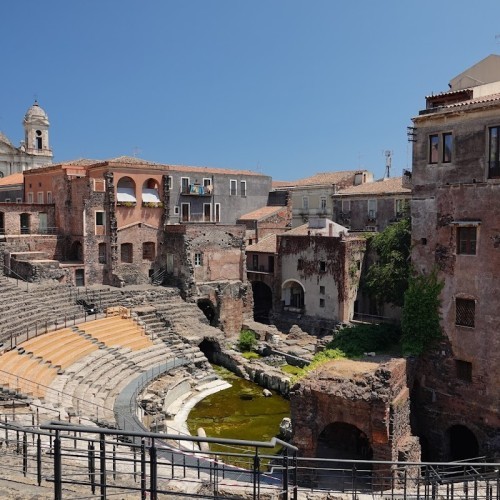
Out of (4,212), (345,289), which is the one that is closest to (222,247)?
(345,289)

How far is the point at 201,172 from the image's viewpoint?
1747 inches

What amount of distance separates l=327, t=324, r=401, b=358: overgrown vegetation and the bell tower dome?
53.7 m

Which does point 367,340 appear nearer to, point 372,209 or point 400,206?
point 400,206

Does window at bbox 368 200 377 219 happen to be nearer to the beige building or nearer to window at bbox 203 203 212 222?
the beige building

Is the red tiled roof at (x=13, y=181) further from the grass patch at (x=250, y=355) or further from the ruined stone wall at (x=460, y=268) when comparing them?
the ruined stone wall at (x=460, y=268)

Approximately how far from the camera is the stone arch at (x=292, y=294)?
130ft

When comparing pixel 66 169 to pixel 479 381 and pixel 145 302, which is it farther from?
pixel 479 381

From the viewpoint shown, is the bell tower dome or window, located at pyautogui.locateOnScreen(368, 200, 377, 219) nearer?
window, located at pyautogui.locateOnScreen(368, 200, 377, 219)

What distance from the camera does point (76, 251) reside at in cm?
3866

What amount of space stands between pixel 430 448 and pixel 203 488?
15317 millimetres

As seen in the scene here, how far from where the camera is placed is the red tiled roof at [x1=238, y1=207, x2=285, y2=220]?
46.3 metres

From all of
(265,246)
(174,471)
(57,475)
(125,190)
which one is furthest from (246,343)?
(57,475)

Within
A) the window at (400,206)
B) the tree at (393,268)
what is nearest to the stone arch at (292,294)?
the tree at (393,268)

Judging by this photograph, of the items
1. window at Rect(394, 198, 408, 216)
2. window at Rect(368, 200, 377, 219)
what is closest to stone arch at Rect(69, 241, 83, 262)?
window at Rect(368, 200, 377, 219)
